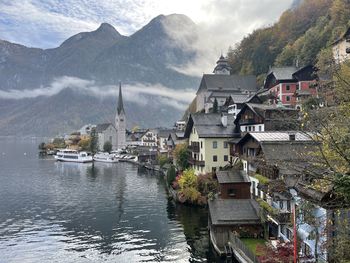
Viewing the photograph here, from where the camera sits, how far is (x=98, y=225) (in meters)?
44.8

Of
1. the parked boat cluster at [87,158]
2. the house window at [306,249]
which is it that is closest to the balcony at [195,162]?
the house window at [306,249]

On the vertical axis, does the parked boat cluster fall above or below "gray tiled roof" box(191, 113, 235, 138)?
below

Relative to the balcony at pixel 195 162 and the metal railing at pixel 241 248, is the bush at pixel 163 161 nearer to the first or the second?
the balcony at pixel 195 162

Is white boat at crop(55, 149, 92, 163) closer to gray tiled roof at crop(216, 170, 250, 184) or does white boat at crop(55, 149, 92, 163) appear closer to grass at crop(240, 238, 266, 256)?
gray tiled roof at crop(216, 170, 250, 184)

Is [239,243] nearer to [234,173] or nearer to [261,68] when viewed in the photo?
[234,173]

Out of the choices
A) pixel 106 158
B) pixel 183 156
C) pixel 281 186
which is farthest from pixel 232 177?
pixel 106 158

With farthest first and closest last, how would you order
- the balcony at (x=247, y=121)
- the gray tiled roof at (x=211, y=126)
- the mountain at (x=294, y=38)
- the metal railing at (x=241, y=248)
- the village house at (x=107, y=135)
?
the village house at (x=107, y=135)
the mountain at (x=294, y=38)
the gray tiled roof at (x=211, y=126)
the balcony at (x=247, y=121)
the metal railing at (x=241, y=248)

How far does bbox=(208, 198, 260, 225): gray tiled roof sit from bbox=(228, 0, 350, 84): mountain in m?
69.2

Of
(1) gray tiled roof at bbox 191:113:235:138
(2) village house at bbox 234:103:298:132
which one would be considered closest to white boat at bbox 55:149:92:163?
(1) gray tiled roof at bbox 191:113:235:138

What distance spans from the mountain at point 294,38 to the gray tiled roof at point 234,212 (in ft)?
227

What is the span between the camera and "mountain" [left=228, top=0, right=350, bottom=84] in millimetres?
101875

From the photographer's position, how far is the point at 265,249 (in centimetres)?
2625

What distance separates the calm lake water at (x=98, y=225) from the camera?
34469mm

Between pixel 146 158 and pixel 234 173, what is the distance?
7806 centimetres
